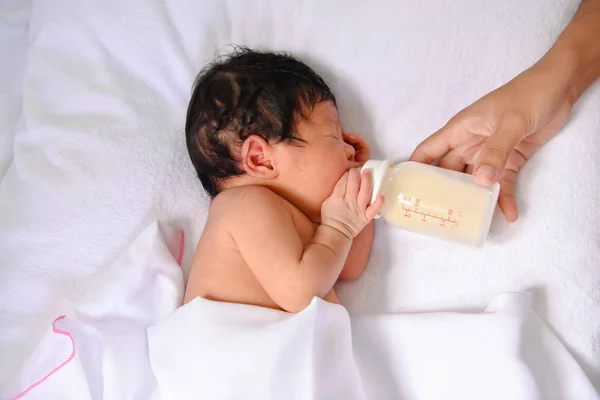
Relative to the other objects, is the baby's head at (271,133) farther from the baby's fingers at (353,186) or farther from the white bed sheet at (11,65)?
the white bed sheet at (11,65)

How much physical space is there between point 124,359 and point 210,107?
533 millimetres

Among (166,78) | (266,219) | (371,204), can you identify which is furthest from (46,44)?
(371,204)

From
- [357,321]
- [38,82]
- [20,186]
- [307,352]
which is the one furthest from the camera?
[38,82]

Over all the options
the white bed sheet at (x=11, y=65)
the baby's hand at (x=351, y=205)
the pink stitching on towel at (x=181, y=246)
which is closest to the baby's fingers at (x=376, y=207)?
the baby's hand at (x=351, y=205)

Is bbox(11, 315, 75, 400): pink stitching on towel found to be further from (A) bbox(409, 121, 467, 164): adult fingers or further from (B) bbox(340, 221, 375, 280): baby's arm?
(A) bbox(409, 121, 467, 164): adult fingers

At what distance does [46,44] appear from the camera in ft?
5.02

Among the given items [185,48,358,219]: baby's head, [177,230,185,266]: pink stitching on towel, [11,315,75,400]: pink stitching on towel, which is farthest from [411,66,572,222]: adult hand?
[11,315,75,400]: pink stitching on towel

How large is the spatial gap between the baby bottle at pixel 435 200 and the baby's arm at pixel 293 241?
4cm

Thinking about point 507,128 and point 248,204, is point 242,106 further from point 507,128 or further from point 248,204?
point 507,128

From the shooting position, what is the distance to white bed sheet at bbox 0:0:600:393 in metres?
1.16

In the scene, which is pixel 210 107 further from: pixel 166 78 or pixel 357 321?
pixel 357 321

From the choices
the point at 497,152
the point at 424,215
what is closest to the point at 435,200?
the point at 424,215

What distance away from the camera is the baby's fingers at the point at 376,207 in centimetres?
110

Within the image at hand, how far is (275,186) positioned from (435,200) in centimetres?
34
